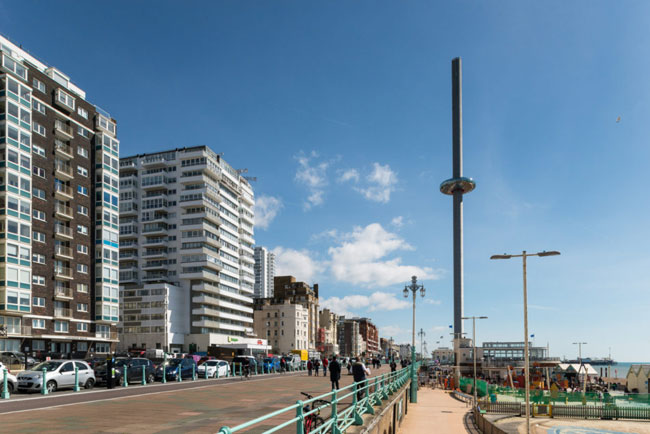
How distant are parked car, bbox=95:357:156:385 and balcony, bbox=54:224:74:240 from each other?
3117cm

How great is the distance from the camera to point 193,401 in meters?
22.2

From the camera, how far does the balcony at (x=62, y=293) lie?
60606 millimetres

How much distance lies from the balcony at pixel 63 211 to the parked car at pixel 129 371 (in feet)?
105

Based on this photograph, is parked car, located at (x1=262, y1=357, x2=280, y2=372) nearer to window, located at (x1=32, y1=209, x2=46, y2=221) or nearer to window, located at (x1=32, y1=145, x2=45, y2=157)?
window, located at (x1=32, y1=209, x2=46, y2=221)

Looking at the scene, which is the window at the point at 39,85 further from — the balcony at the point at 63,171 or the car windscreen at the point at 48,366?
the car windscreen at the point at 48,366

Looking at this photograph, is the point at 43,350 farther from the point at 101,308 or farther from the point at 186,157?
the point at 186,157

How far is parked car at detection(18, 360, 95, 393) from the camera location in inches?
974

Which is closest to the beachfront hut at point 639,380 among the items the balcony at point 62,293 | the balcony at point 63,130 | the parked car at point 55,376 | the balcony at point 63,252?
the parked car at point 55,376

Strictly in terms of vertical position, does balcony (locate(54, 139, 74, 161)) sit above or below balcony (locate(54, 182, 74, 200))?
above

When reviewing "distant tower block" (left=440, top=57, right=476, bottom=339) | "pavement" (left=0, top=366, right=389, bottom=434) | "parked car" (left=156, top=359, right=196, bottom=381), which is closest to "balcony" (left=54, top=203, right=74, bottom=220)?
"parked car" (left=156, top=359, right=196, bottom=381)

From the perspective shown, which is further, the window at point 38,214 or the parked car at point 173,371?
the window at point 38,214

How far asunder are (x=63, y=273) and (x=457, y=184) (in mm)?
83398

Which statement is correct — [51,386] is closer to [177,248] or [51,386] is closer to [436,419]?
[436,419]

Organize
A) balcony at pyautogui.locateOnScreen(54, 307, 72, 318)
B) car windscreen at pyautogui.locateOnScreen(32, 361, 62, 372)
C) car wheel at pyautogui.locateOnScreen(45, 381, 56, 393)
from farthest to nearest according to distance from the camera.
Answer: balcony at pyautogui.locateOnScreen(54, 307, 72, 318), car windscreen at pyautogui.locateOnScreen(32, 361, 62, 372), car wheel at pyautogui.locateOnScreen(45, 381, 56, 393)
